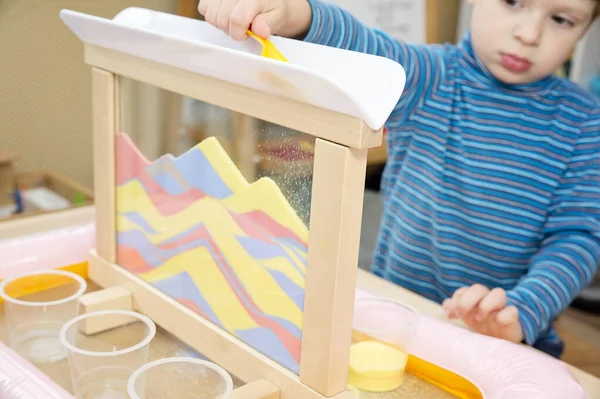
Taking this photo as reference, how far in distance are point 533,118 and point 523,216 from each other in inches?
4.7

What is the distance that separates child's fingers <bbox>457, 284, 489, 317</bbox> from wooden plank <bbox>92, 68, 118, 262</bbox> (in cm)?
34

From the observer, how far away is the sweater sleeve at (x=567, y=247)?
704 mm

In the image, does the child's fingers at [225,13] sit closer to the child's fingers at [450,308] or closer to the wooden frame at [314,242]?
the wooden frame at [314,242]

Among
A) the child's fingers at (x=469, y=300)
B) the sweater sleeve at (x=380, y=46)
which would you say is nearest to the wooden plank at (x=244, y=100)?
the sweater sleeve at (x=380, y=46)

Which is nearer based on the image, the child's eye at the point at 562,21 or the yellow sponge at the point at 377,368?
the yellow sponge at the point at 377,368

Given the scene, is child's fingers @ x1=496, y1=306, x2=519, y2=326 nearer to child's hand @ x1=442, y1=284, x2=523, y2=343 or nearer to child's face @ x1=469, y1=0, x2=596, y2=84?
child's hand @ x1=442, y1=284, x2=523, y2=343

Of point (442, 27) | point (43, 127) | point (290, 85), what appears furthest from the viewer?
point (442, 27)

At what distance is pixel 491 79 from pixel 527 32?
104mm

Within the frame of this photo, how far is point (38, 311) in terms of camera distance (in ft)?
1.95

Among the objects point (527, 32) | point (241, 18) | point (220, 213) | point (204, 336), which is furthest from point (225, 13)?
point (527, 32)

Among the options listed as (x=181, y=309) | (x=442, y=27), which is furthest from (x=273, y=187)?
(x=442, y=27)

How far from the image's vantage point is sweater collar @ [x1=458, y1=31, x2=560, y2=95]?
835 mm

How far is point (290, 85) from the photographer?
0.44 m

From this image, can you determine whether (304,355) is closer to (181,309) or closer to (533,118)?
(181,309)
